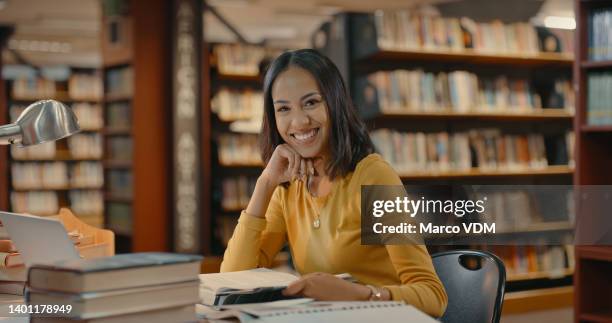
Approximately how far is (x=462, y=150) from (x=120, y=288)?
4435mm

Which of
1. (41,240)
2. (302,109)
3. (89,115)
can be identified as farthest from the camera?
(89,115)

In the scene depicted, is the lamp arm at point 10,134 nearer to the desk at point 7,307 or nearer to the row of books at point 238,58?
the desk at point 7,307

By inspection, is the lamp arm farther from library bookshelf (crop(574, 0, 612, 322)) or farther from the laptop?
library bookshelf (crop(574, 0, 612, 322))

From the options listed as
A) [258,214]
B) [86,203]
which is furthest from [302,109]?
[86,203]

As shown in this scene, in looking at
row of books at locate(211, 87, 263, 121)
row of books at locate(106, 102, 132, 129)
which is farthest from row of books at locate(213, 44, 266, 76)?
row of books at locate(106, 102, 132, 129)

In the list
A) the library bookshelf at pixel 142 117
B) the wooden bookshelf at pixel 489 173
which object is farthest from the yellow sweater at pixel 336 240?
the library bookshelf at pixel 142 117

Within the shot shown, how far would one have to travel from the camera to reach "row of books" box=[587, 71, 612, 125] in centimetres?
340

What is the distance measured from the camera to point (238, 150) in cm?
666

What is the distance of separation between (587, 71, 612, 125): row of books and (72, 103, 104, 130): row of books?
7.10 m

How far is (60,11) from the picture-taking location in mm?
8469

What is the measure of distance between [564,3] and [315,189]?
7.27 metres

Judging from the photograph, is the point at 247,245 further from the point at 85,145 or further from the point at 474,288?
the point at 85,145

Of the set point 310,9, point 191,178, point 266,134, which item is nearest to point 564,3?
point 310,9

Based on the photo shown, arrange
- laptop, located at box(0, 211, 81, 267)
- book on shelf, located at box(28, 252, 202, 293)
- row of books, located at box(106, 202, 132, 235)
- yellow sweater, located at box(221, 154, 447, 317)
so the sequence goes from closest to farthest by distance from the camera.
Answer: book on shelf, located at box(28, 252, 202, 293), laptop, located at box(0, 211, 81, 267), yellow sweater, located at box(221, 154, 447, 317), row of books, located at box(106, 202, 132, 235)
